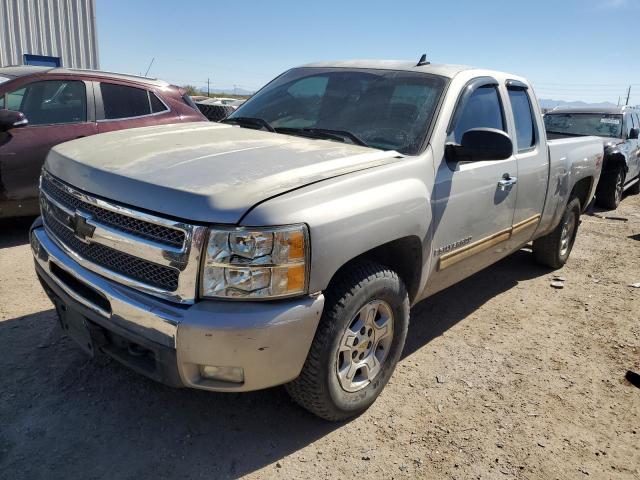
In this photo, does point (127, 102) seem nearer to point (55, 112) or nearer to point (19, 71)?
point (55, 112)

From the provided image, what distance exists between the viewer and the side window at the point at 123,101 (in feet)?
18.8

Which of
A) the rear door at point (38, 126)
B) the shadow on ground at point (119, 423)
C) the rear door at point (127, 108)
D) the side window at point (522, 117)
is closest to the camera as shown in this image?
the shadow on ground at point (119, 423)

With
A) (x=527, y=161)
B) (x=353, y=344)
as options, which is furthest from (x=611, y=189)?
(x=353, y=344)

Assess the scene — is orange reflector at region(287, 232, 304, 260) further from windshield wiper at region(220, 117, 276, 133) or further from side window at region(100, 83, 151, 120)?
side window at region(100, 83, 151, 120)

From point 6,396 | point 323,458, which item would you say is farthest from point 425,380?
point 6,396

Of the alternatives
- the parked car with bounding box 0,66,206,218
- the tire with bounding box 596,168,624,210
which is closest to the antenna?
the parked car with bounding box 0,66,206,218

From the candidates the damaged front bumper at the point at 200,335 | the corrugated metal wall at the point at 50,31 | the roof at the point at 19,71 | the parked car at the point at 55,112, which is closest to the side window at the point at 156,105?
the parked car at the point at 55,112

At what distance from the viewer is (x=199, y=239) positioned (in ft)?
6.73

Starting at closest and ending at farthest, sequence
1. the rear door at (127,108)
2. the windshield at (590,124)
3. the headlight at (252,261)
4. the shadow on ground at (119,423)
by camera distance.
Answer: the headlight at (252,261) → the shadow on ground at (119,423) → the rear door at (127,108) → the windshield at (590,124)

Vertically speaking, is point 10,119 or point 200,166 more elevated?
point 200,166

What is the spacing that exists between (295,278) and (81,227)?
3.45 feet

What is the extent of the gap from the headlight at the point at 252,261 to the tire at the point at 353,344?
37cm

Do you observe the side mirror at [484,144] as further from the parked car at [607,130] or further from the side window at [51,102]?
the parked car at [607,130]

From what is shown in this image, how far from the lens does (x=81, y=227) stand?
7.91 feet
